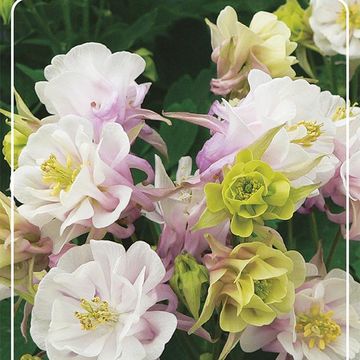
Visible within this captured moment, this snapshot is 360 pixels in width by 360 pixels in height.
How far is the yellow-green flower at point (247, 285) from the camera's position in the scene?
533 millimetres

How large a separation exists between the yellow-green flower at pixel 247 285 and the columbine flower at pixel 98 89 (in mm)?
101

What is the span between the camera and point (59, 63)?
2.06 feet

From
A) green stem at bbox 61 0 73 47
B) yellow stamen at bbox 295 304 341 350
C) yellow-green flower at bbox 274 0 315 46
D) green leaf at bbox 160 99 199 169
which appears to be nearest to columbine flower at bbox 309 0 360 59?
yellow-green flower at bbox 274 0 315 46

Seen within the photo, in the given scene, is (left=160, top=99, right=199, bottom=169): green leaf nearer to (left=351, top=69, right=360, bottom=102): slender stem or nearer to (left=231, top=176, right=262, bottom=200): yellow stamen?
(left=351, top=69, right=360, bottom=102): slender stem

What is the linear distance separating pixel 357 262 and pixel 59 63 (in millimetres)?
314

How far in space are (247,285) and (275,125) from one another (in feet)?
0.31

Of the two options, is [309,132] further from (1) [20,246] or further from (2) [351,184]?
(1) [20,246]

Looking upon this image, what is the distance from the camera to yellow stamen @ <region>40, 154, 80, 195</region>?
57 cm

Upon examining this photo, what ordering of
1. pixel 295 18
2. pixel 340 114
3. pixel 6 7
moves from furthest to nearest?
1. pixel 295 18
2. pixel 6 7
3. pixel 340 114

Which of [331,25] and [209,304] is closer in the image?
[209,304]

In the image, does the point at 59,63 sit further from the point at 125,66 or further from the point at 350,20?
the point at 350,20

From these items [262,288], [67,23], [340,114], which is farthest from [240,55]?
[67,23]

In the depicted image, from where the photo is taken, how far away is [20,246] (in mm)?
570

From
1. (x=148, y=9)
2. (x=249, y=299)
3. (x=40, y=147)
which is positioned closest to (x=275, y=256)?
(x=249, y=299)
